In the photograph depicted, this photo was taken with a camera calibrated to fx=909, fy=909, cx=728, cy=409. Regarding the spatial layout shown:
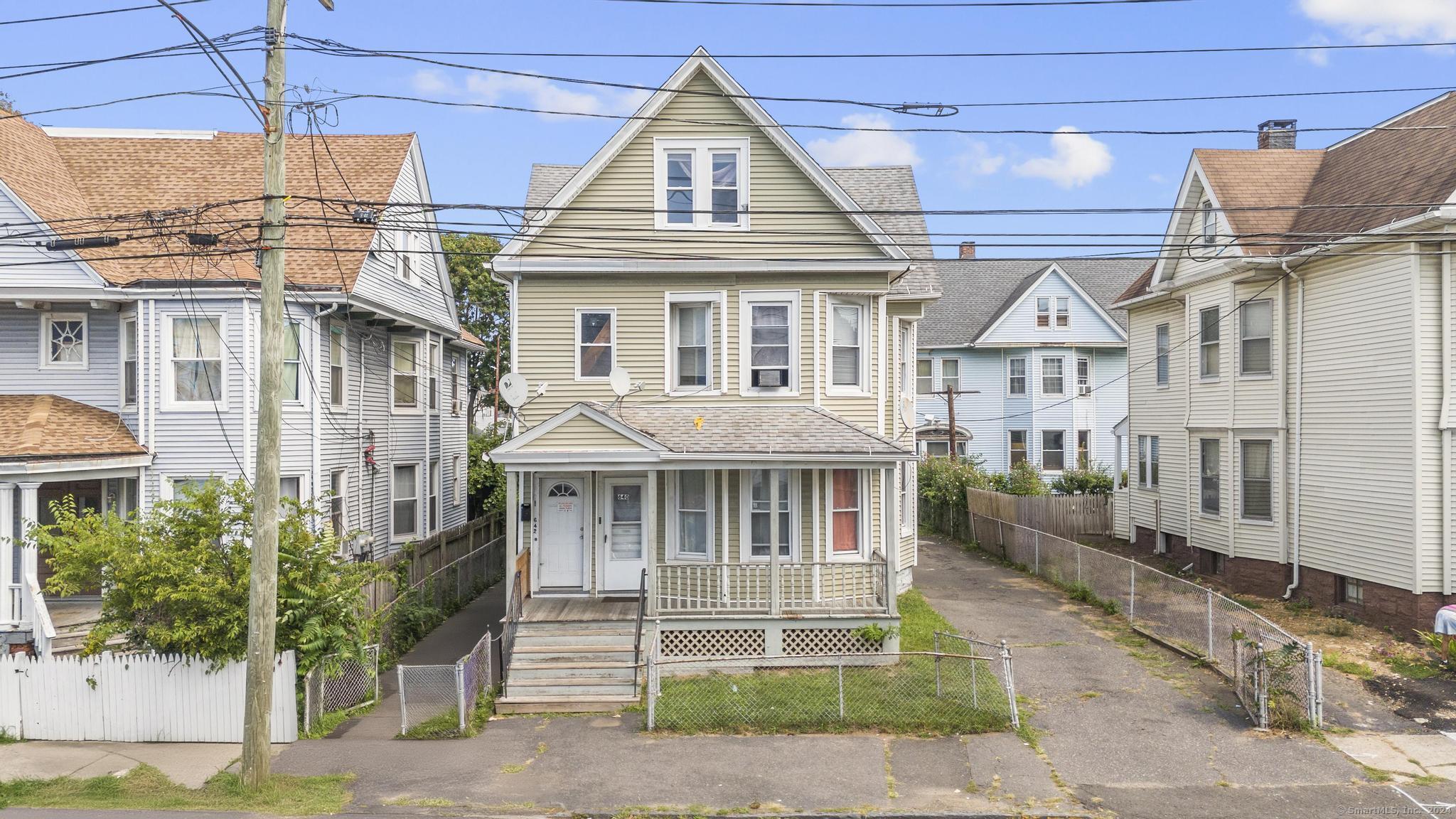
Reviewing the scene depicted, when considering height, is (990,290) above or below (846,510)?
above

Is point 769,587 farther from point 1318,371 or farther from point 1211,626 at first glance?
point 1318,371

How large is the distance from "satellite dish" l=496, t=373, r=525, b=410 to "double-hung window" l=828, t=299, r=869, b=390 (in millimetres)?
5454

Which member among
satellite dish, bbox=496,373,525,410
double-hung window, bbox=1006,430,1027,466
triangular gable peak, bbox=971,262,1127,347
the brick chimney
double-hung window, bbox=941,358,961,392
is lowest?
double-hung window, bbox=1006,430,1027,466

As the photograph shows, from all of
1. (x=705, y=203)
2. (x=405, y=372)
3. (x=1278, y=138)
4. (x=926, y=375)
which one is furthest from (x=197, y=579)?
(x=926, y=375)

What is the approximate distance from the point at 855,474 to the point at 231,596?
32.1 feet

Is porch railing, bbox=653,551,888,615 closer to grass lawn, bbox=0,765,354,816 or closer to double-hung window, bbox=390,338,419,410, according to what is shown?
A: grass lawn, bbox=0,765,354,816

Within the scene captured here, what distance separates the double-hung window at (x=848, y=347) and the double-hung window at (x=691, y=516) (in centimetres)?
305

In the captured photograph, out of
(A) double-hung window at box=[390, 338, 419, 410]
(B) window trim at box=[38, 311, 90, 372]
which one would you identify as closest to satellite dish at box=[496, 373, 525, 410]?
(A) double-hung window at box=[390, 338, 419, 410]

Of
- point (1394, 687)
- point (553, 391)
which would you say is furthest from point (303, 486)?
point (1394, 687)

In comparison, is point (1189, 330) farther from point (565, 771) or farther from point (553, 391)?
point (565, 771)

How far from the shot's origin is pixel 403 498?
22.1 metres

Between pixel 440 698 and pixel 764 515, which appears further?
pixel 764 515

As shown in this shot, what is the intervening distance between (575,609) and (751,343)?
5520 mm

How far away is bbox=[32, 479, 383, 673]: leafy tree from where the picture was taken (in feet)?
36.5
